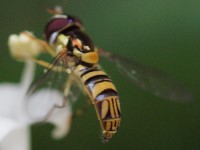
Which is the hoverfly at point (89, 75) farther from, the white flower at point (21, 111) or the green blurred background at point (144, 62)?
the green blurred background at point (144, 62)

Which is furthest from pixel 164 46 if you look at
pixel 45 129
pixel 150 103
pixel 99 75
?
pixel 99 75

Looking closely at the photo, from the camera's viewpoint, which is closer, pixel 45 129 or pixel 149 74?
pixel 149 74

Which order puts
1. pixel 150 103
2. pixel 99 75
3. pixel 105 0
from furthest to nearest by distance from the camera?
1. pixel 105 0
2. pixel 150 103
3. pixel 99 75

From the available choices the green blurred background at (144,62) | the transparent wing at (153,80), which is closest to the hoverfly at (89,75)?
the transparent wing at (153,80)

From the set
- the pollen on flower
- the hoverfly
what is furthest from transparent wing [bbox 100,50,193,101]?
the pollen on flower

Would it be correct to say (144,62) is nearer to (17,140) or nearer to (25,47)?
(25,47)

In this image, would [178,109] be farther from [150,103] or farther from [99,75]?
[99,75]

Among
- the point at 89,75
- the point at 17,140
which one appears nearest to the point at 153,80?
the point at 89,75
